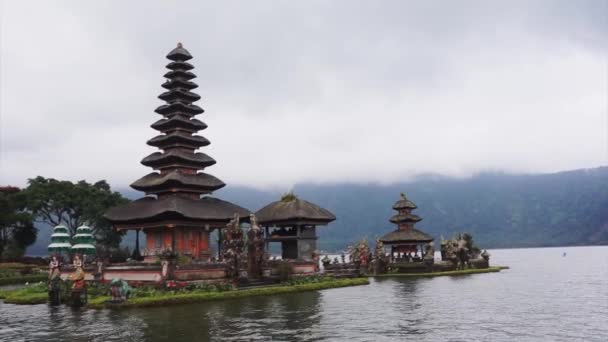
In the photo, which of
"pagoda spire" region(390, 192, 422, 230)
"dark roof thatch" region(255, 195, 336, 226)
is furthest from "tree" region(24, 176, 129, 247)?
"pagoda spire" region(390, 192, 422, 230)

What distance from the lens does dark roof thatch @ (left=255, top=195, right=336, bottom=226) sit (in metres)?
53.5

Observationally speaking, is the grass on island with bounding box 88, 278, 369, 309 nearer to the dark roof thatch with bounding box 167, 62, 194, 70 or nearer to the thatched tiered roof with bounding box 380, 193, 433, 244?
the thatched tiered roof with bounding box 380, 193, 433, 244

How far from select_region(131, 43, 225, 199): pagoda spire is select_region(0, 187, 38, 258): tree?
1315 inches

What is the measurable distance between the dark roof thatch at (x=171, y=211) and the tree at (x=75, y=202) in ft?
102

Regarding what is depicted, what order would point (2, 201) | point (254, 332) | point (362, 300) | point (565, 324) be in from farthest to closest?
1. point (2, 201)
2. point (362, 300)
3. point (565, 324)
4. point (254, 332)

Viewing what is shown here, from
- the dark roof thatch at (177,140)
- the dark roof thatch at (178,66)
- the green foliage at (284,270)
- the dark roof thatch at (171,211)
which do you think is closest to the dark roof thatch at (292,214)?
the dark roof thatch at (171,211)

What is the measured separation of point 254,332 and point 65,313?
1431 centimetres

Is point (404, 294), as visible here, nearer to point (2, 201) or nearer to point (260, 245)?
point (260, 245)

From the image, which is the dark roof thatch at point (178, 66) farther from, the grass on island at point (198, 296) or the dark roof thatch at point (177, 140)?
the grass on island at point (198, 296)

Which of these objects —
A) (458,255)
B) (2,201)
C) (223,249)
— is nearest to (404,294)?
(223,249)

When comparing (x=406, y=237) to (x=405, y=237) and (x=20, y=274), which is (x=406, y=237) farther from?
(x=20, y=274)

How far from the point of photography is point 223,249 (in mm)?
41938

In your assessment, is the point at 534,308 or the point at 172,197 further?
the point at 172,197

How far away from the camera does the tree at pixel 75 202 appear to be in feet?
252
